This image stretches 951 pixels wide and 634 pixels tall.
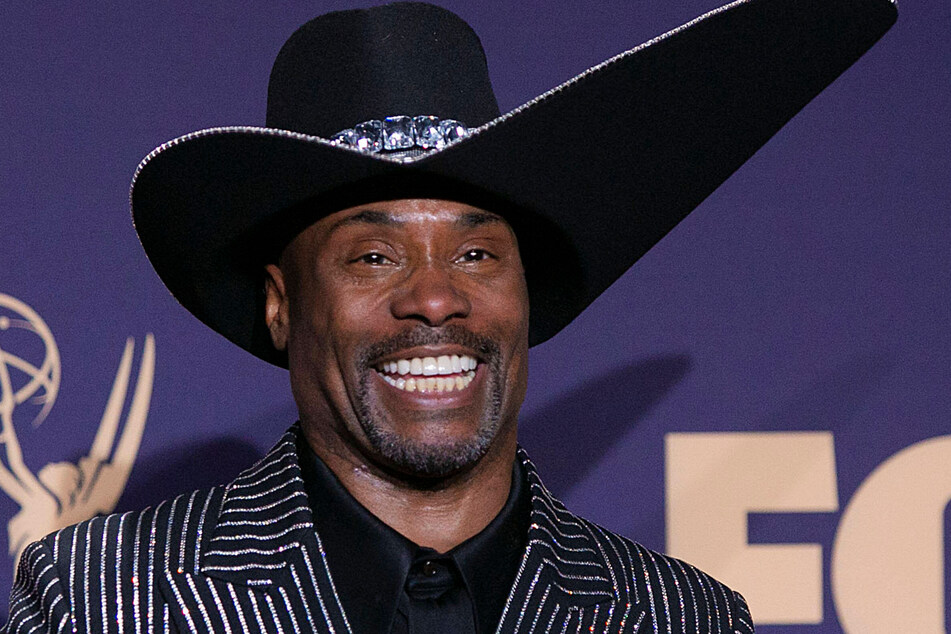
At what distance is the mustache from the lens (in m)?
1.39

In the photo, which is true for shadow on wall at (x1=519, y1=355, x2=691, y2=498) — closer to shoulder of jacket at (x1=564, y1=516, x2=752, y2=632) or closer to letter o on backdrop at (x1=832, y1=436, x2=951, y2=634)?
letter o on backdrop at (x1=832, y1=436, x2=951, y2=634)

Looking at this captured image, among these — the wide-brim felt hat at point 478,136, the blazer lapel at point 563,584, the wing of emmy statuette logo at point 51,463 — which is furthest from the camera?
the wing of emmy statuette logo at point 51,463

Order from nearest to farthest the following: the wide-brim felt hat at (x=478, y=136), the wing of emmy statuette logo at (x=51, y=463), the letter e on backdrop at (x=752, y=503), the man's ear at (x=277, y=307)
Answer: the wide-brim felt hat at (x=478, y=136) → the man's ear at (x=277, y=307) → the wing of emmy statuette logo at (x=51, y=463) → the letter e on backdrop at (x=752, y=503)

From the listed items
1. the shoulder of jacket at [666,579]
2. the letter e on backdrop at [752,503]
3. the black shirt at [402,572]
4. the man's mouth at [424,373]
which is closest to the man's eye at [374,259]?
the man's mouth at [424,373]

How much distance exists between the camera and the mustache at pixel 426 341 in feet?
4.56

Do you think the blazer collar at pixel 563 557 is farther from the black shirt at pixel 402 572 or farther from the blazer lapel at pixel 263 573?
the blazer lapel at pixel 263 573

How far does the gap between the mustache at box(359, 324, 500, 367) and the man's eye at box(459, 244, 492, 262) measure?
0.08 m

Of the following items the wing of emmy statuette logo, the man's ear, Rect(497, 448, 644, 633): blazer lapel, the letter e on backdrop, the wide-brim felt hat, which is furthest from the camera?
the letter e on backdrop

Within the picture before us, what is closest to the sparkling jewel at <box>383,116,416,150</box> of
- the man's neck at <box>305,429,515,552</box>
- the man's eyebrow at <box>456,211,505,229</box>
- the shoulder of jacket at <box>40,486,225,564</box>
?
the man's eyebrow at <box>456,211,505,229</box>

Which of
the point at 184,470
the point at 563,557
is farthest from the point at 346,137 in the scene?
the point at 184,470

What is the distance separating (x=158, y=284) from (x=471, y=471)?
0.84 metres

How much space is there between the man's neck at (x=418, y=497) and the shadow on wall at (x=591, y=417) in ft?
2.35

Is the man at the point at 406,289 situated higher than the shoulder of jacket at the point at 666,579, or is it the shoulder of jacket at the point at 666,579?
the man at the point at 406,289

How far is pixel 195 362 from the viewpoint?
6.98 ft
